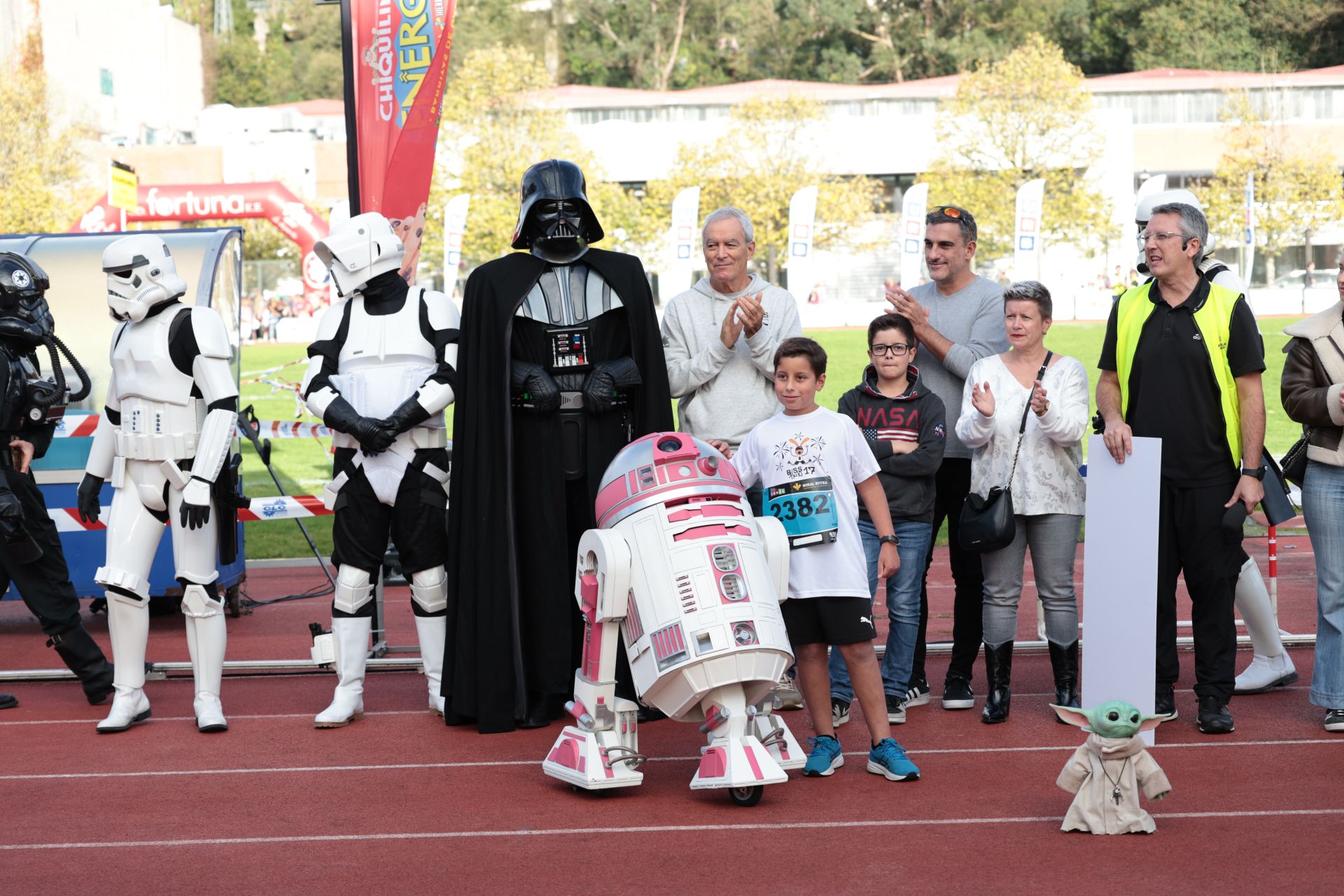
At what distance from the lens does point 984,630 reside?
620 centimetres

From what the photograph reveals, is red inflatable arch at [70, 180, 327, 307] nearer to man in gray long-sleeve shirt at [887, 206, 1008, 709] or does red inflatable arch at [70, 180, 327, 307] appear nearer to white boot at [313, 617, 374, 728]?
white boot at [313, 617, 374, 728]

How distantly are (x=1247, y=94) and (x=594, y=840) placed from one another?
186ft

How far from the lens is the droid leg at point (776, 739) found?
16.7ft

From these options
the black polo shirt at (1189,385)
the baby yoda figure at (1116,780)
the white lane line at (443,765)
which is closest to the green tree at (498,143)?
the black polo shirt at (1189,385)

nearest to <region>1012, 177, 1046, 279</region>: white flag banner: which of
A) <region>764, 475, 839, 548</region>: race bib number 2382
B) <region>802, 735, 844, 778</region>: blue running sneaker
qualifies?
<region>764, 475, 839, 548</region>: race bib number 2382

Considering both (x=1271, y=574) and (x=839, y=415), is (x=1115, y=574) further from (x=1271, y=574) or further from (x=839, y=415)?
(x=1271, y=574)

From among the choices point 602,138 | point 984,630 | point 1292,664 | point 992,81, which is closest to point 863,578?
point 984,630

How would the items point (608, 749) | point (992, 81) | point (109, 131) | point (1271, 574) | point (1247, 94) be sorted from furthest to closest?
1. point (109, 131)
2. point (1247, 94)
3. point (992, 81)
4. point (1271, 574)
5. point (608, 749)

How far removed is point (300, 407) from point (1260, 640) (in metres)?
14.1

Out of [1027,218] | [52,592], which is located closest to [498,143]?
[1027,218]

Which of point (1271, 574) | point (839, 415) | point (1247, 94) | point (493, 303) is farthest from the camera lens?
point (1247, 94)

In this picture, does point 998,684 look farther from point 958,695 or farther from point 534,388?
point 534,388

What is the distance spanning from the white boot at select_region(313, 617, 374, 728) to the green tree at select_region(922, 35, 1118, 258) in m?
45.1

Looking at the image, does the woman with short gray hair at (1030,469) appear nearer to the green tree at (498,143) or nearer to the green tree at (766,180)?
the green tree at (498,143)
